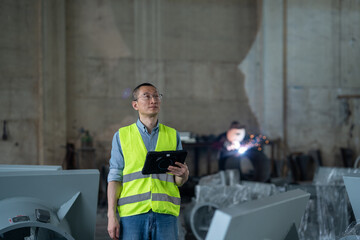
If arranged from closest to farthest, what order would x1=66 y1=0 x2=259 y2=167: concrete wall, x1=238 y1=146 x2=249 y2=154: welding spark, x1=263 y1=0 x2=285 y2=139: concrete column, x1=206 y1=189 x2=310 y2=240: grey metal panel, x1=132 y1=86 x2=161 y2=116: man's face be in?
x1=206 y1=189 x2=310 y2=240: grey metal panel → x1=132 y1=86 x2=161 y2=116: man's face → x1=238 y1=146 x2=249 y2=154: welding spark → x1=66 y1=0 x2=259 y2=167: concrete wall → x1=263 y1=0 x2=285 y2=139: concrete column

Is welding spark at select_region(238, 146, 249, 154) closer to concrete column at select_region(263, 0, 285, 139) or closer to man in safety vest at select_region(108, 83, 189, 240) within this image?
concrete column at select_region(263, 0, 285, 139)

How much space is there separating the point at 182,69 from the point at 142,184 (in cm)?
645

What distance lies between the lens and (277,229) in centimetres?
109

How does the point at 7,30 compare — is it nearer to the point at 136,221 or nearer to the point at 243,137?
the point at 243,137

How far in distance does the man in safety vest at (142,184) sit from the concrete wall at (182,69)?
570 cm

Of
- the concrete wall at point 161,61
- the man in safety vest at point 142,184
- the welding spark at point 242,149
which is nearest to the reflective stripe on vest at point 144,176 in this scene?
the man in safety vest at point 142,184

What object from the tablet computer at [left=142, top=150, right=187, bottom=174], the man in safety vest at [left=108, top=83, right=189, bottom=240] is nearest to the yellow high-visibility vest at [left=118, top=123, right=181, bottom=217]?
the man in safety vest at [left=108, top=83, right=189, bottom=240]

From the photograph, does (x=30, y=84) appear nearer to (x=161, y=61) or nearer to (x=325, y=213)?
(x=161, y=61)

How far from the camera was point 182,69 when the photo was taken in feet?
27.3

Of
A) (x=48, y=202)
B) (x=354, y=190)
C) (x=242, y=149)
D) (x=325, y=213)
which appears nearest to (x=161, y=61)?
(x=242, y=149)

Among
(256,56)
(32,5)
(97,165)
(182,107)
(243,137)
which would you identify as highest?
(32,5)

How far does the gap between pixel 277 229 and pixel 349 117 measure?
881 centimetres

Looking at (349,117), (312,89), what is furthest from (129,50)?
(349,117)

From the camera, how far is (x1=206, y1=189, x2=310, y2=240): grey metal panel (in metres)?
0.83
